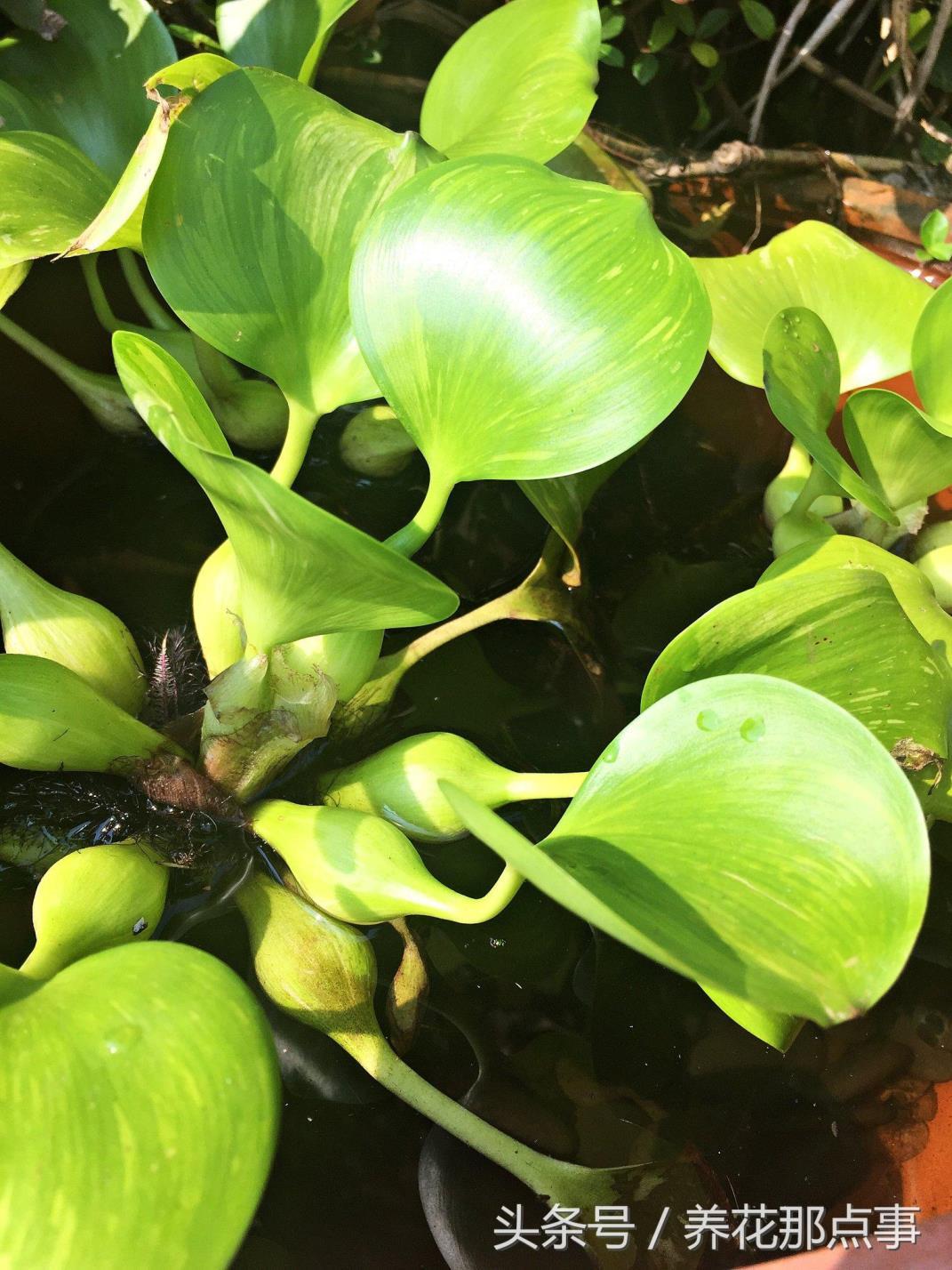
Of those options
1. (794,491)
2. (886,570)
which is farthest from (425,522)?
(794,491)

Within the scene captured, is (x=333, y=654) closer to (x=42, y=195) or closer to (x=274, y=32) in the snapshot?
(x=42, y=195)

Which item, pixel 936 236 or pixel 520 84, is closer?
pixel 520 84

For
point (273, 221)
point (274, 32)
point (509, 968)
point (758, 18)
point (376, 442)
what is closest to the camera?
point (273, 221)

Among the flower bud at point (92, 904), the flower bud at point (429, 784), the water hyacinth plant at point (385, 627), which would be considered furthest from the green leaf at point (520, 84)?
the flower bud at point (92, 904)

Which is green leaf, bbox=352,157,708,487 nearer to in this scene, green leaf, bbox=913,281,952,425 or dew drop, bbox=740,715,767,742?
dew drop, bbox=740,715,767,742

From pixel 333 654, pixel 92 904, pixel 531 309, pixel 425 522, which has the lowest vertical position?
pixel 92 904

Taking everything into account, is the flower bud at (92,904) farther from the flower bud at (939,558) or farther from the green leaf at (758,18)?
the green leaf at (758,18)
